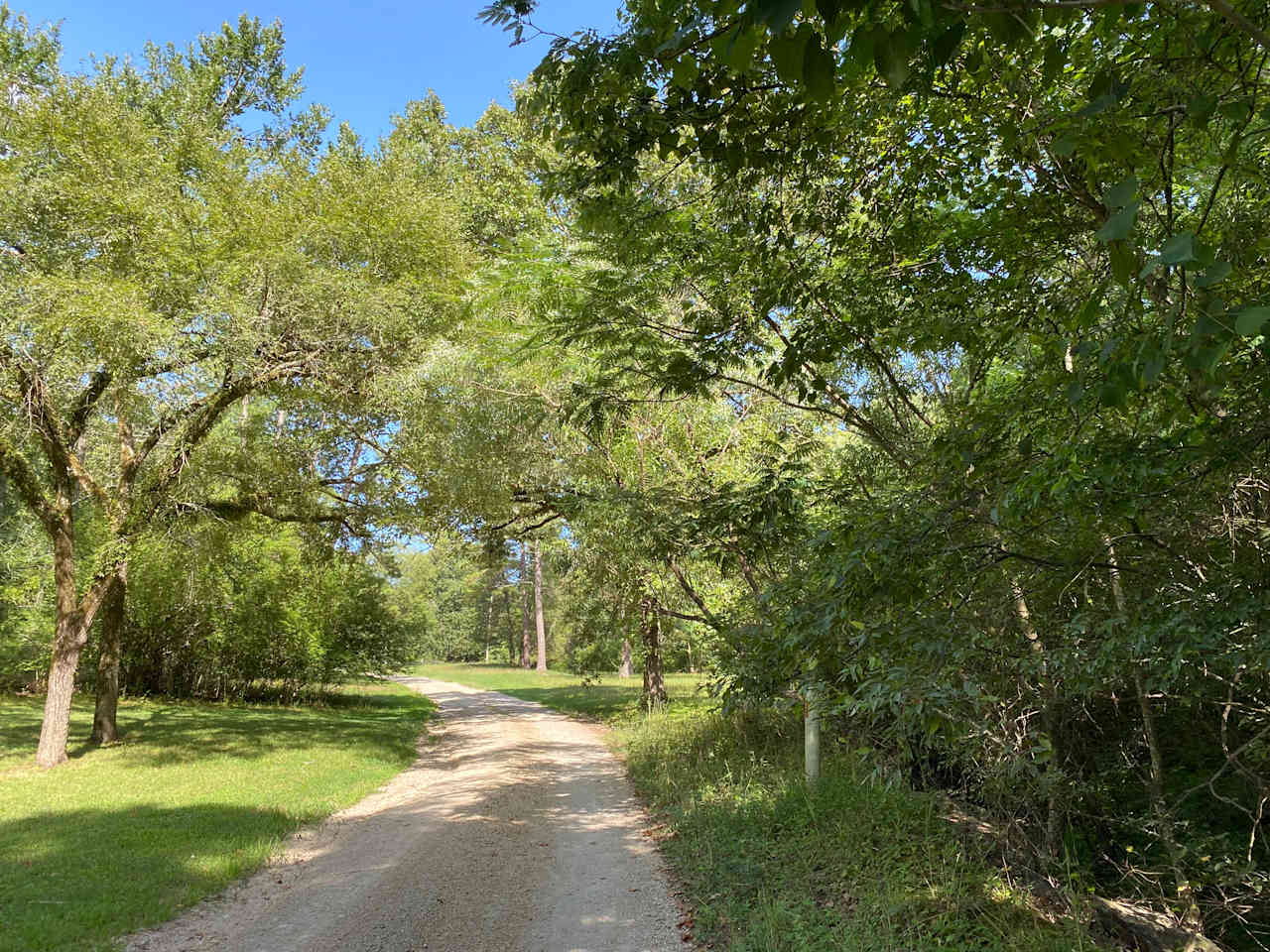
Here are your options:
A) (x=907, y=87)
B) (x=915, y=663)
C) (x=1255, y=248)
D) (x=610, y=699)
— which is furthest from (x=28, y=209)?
(x=610, y=699)

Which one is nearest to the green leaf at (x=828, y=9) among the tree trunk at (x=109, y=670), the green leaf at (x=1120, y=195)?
the green leaf at (x=1120, y=195)

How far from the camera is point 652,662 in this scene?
18.1 meters

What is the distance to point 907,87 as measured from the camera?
3.32 metres

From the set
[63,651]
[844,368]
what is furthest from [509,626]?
[844,368]

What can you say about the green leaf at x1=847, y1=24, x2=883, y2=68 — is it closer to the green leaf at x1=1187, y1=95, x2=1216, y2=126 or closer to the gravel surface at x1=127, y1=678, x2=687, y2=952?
the green leaf at x1=1187, y1=95, x2=1216, y2=126

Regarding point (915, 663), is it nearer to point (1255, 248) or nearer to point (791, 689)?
point (791, 689)

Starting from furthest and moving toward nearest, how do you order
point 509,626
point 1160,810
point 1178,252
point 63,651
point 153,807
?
point 509,626
point 63,651
point 153,807
point 1160,810
point 1178,252

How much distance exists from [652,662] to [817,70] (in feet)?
57.4

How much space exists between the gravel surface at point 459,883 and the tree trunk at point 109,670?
6.93 meters

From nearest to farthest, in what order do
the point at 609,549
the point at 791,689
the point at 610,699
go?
1. the point at 791,689
2. the point at 609,549
3. the point at 610,699

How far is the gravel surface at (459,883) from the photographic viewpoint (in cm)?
482

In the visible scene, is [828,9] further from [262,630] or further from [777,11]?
[262,630]

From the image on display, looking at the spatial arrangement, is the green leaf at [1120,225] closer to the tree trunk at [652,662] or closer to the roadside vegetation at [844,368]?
the roadside vegetation at [844,368]

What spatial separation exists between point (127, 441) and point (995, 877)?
14.4 meters
